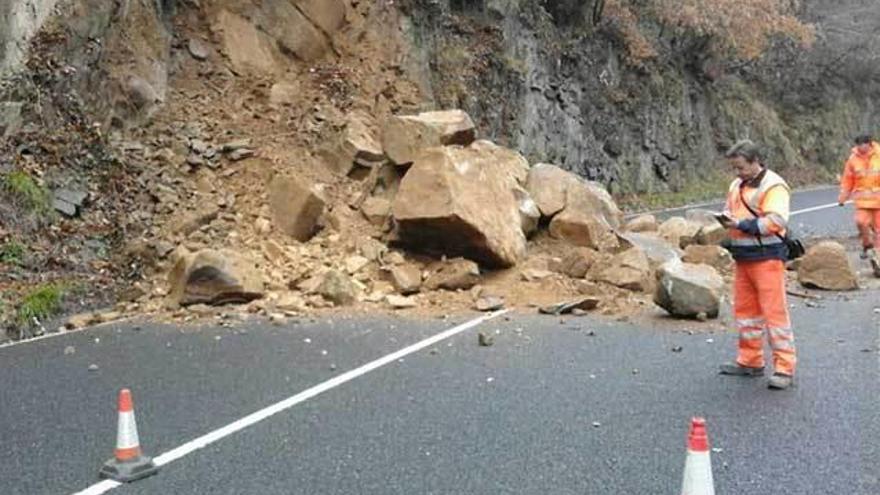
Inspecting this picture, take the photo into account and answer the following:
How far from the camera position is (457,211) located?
10406 mm

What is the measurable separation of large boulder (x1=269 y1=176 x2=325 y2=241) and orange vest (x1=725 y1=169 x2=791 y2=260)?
6339 millimetres

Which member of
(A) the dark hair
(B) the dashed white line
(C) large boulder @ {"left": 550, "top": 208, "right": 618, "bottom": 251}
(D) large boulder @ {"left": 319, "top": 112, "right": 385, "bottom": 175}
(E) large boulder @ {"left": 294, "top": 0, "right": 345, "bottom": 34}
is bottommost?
(B) the dashed white line

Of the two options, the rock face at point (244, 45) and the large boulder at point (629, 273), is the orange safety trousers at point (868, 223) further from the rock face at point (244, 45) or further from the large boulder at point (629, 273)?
the rock face at point (244, 45)

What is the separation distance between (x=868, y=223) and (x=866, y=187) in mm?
584

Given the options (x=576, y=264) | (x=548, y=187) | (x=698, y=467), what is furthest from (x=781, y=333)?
(x=548, y=187)

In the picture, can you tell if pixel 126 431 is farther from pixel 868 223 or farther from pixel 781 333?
pixel 868 223

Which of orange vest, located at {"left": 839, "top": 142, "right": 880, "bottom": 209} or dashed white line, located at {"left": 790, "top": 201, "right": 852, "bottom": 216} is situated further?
dashed white line, located at {"left": 790, "top": 201, "right": 852, "bottom": 216}

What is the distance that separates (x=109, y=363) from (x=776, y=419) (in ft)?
17.9

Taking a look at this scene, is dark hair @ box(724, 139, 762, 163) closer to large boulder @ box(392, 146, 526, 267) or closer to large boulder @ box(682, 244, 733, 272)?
large boulder @ box(392, 146, 526, 267)

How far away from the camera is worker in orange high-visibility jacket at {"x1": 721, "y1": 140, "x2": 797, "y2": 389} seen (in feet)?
21.0

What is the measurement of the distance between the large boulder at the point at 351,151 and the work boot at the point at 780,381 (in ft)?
24.7

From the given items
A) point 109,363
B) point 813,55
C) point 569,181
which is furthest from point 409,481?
point 813,55

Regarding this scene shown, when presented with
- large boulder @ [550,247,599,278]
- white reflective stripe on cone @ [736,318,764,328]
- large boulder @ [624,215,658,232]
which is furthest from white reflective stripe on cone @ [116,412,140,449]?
large boulder @ [624,215,658,232]

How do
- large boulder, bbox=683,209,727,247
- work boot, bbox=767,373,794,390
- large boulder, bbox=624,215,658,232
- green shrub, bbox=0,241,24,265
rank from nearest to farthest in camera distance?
1. work boot, bbox=767,373,794,390
2. green shrub, bbox=0,241,24,265
3. large boulder, bbox=683,209,727,247
4. large boulder, bbox=624,215,658,232
